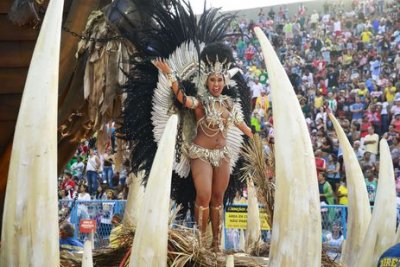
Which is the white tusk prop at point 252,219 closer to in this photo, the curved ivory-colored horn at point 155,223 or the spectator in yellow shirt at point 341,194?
the curved ivory-colored horn at point 155,223

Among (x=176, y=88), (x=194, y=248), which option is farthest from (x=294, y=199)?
(x=176, y=88)

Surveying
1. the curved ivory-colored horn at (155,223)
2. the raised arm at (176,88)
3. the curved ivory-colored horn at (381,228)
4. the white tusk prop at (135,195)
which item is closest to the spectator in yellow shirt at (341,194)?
the white tusk prop at (135,195)

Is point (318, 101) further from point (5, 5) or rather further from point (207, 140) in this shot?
point (5, 5)

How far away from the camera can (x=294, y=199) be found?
2600 mm

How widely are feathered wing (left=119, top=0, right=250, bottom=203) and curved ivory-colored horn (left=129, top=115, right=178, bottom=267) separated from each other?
1.79 m

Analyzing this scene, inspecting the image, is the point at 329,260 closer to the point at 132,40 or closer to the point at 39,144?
the point at 39,144

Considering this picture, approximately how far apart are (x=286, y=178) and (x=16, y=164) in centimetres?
99

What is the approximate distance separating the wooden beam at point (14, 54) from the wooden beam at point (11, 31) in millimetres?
33

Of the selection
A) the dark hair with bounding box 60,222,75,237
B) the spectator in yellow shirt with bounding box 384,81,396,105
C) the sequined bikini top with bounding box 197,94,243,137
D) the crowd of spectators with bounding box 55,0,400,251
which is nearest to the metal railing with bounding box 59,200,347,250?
the dark hair with bounding box 60,222,75,237

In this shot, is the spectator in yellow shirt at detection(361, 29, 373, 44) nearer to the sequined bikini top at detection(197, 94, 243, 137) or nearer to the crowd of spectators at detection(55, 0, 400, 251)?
the crowd of spectators at detection(55, 0, 400, 251)

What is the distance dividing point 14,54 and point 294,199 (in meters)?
2.24

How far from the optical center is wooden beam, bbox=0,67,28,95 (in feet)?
13.7

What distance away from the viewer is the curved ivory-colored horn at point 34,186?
2646mm

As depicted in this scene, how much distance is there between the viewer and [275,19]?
21453mm
